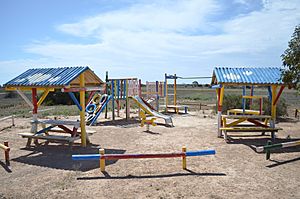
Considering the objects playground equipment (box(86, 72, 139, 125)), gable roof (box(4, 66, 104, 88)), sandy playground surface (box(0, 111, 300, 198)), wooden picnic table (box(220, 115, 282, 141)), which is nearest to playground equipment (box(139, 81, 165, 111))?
playground equipment (box(86, 72, 139, 125))

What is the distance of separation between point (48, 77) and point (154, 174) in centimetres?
532

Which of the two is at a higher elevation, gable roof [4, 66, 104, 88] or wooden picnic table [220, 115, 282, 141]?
gable roof [4, 66, 104, 88]

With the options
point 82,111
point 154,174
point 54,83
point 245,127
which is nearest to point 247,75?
point 245,127

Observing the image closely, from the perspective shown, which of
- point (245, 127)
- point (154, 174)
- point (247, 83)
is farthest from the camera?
point (245, 127)

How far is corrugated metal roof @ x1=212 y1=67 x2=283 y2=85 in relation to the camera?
1034 centimetres

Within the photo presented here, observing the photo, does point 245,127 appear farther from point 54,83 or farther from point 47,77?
point 47,77

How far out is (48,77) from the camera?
9219 mm

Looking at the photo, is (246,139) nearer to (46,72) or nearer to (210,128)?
(210,128)

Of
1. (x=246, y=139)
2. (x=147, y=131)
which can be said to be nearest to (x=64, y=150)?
(x=147, y=131)

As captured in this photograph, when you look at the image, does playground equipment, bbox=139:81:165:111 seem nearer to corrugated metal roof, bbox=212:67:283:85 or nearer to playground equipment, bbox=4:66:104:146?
corrugated metal roof, bbox=212:67:283:85

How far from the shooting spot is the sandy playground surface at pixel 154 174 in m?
5.39

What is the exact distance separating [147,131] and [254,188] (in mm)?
7390

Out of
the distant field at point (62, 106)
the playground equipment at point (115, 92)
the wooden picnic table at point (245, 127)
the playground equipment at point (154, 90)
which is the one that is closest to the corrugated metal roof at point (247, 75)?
the distant field at point (62, 106)

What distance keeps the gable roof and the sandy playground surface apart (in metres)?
2.31
